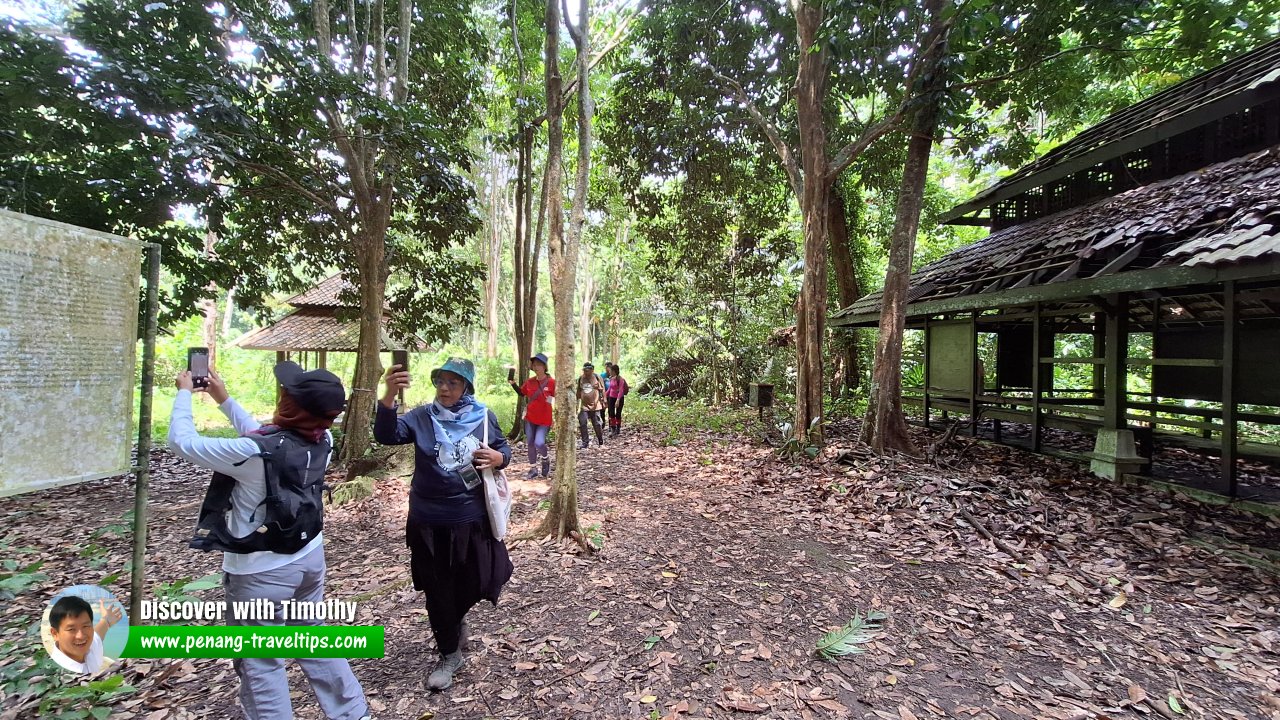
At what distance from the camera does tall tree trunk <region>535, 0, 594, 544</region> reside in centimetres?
492

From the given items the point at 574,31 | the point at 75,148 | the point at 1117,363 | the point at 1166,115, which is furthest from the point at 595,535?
the point at 1166,115

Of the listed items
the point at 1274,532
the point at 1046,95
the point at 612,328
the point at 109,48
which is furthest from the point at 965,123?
the point at 612,328

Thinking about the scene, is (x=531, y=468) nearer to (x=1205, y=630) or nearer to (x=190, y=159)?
(x=190, y=159)

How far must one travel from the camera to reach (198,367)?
2.56 m

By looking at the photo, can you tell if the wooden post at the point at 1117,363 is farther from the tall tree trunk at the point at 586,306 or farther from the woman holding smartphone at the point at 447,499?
the tall tree trunk at the point at 586,306

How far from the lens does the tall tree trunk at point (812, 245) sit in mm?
8438

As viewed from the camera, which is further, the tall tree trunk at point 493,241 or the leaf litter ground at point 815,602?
the tall tree trunk at point 493,241

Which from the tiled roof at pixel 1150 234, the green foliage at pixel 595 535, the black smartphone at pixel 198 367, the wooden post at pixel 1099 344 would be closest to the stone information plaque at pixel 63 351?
the black smartphone at pixel 198 367

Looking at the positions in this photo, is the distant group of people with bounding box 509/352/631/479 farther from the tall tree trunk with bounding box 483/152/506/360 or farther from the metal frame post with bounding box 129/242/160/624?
the tall tree trunk with bounding box 483/152/506/360

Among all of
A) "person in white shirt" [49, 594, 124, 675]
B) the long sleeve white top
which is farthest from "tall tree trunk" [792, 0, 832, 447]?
"person in white shirt" [49, 594, 124, 675]

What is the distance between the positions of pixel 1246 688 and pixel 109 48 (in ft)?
34.6

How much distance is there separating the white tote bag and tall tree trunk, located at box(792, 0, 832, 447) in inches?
258

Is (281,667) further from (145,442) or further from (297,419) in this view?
(145,442)

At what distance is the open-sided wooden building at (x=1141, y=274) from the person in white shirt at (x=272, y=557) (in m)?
6.51
